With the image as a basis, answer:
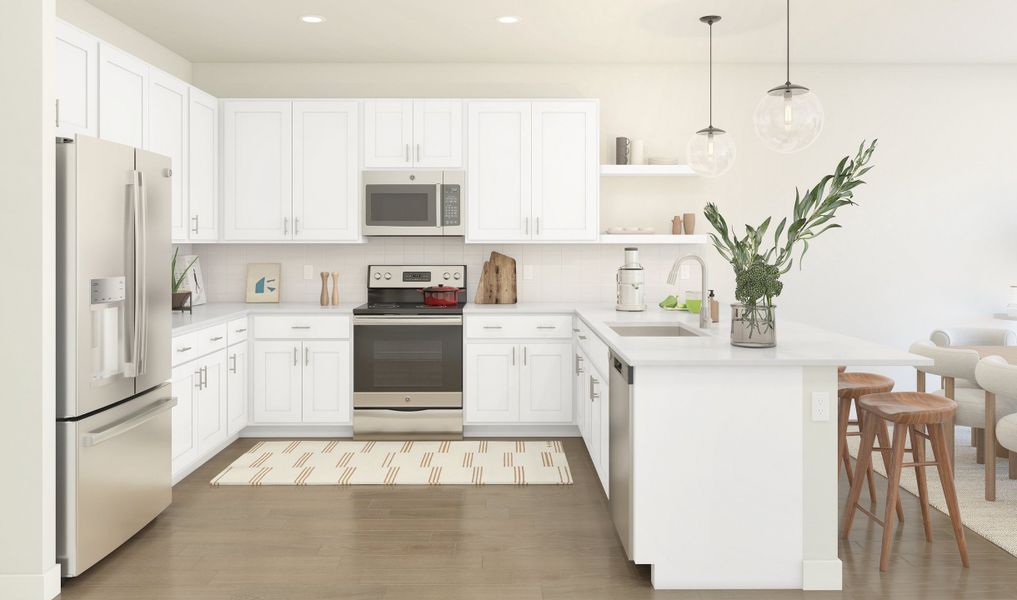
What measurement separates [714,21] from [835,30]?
0.85 metres

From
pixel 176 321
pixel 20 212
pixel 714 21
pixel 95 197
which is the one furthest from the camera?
pixel 714 21

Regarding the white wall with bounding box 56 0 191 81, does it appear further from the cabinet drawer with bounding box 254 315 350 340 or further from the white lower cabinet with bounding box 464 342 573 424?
the white lower cabinet with bounding box 464 342 573 424

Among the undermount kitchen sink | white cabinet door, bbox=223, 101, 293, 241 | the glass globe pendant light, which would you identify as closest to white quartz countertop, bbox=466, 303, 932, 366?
the undermount kitchen sink

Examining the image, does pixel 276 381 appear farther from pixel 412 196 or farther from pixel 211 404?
pixel 412 196

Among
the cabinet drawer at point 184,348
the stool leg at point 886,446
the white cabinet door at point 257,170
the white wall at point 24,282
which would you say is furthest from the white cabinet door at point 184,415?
the stool leg at point 886,446

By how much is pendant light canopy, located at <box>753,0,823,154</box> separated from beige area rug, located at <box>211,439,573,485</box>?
2.10 meters

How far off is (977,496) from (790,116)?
7.43 ft

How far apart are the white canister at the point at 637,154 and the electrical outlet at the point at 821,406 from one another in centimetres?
293

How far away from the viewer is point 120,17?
173 inches

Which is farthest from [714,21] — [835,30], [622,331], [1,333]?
[1,333]

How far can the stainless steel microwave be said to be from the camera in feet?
16.8

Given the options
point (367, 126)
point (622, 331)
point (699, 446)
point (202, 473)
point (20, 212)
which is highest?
point (367, 126)

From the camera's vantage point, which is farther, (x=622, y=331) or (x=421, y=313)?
(x=421, y=313)

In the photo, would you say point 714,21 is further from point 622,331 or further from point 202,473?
point 202,473
